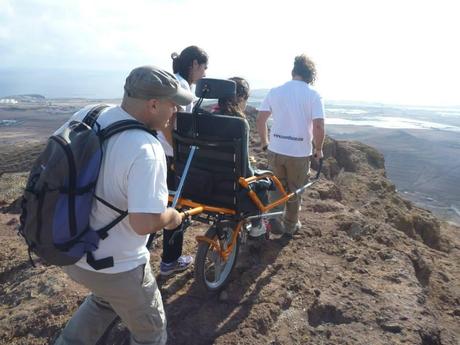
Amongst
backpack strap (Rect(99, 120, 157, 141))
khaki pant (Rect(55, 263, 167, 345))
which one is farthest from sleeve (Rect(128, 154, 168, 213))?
khaki pant (Rect(55, 263, 167, 345))

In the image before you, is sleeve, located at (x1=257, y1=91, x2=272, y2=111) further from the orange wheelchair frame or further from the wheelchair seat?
the wheelchair seat

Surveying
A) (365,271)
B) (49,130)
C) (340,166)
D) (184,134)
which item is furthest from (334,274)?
(49,130)

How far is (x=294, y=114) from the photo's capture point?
5598 millimetres

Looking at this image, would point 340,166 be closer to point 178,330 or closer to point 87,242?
point 178,330

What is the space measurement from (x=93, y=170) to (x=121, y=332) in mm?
2108

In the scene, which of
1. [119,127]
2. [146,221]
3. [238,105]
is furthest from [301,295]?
[119,127]

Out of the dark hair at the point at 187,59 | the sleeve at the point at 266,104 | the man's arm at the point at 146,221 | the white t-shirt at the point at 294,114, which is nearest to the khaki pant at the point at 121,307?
the man's arm at the point at 146,221

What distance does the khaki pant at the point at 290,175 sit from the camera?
5.88m

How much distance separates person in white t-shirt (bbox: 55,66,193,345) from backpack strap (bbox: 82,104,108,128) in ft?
0.14

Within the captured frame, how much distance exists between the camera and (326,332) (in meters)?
4.30

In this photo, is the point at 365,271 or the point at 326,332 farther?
the point at 365,271

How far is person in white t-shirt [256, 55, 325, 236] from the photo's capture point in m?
5.55

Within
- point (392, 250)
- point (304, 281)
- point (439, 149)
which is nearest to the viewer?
point (304, 281)

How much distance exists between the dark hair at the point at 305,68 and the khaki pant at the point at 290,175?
103 centimetres
